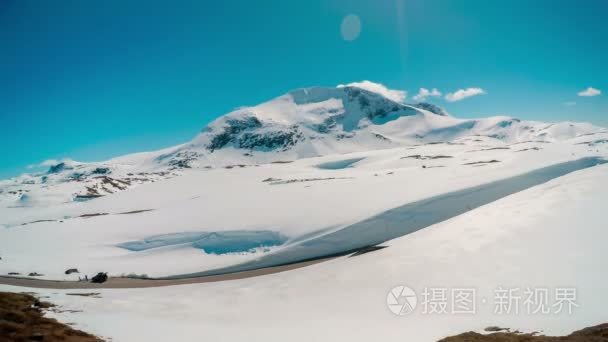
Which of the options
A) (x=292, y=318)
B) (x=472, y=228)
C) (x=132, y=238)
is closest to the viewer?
(x=292, y=318)

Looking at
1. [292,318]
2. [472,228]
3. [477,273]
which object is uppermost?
[472,228]

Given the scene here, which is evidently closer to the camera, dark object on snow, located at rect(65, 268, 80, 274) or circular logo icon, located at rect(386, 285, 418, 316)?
circular logo icon, located at rect(386, 285, 418, 316)

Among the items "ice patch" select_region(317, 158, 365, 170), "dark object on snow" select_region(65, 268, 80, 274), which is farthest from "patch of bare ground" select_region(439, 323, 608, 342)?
"ice patch" select_region(317, 158, 365, 170)

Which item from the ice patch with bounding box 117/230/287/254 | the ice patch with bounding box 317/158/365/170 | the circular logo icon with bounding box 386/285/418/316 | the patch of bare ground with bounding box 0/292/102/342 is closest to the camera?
the patch of bare ground with bounding box 0/292/102/342

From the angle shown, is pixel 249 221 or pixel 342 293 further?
pixel 249 221

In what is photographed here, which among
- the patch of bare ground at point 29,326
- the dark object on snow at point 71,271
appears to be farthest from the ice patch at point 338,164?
the patch of bare ground at point 29,326

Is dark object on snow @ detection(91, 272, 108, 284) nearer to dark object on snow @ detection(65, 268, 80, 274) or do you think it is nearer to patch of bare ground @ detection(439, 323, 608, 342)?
dark object on snow @ detection(65, 268, 80, 274)

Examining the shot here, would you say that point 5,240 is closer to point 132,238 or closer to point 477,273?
point 132,238

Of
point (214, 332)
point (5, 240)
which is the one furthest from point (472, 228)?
point (5, 240)
